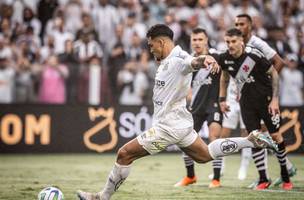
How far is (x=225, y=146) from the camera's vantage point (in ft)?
32.0

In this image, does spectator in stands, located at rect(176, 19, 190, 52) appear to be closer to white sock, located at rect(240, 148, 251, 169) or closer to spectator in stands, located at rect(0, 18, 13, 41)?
spectator in stands, located at rect(0, 18, 13, 41)

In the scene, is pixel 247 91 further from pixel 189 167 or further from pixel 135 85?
pixel 135 85

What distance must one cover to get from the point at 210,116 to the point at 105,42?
8265 millimetres

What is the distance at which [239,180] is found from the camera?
516 inches

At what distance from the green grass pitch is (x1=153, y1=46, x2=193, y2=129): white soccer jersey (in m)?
1.58

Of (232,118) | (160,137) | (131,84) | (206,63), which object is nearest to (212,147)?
(160,137)

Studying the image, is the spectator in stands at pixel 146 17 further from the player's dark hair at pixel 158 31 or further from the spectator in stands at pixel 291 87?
the player's dark hair at pixel 158 31

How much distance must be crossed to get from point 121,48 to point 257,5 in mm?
5442

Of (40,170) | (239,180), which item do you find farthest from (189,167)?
(40,170)

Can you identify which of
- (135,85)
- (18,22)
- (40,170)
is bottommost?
(40,170)

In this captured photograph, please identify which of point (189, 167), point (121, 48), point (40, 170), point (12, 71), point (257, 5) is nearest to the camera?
point (189, 167)

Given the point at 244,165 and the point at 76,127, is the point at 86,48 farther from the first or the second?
the point at 244,165

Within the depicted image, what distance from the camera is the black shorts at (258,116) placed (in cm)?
1145

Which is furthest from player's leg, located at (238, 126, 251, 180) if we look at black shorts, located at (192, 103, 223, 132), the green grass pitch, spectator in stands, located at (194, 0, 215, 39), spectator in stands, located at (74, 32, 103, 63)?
spectator in stands, located at (194, 0, 215, 39)
